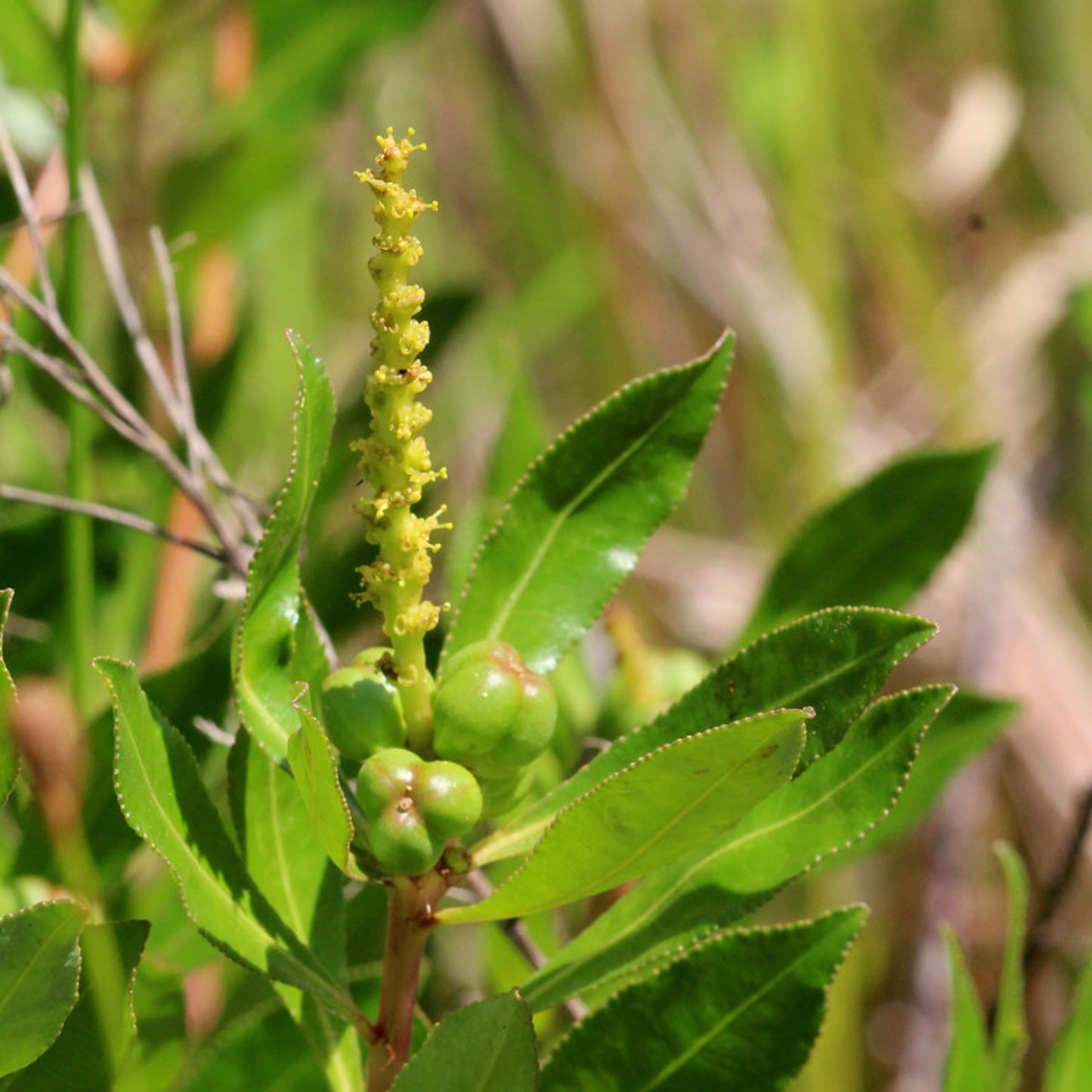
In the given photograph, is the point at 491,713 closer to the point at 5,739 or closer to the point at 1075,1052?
the point at 5,739

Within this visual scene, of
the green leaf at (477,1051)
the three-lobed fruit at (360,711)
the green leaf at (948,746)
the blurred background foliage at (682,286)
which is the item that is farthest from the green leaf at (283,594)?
the green leaf at (948,746)

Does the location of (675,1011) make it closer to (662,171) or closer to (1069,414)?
(1069,414)

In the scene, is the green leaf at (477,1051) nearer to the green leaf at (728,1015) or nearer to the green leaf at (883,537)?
the green leaf at (728,1015)

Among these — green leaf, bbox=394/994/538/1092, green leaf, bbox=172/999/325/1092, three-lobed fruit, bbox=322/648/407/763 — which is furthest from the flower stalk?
green leaf, bbox=172/999/325/1092

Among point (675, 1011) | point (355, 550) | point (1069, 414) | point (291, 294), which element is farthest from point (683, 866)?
point (1069, 414)

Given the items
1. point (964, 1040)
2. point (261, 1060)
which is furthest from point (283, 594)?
point (964, 1040)

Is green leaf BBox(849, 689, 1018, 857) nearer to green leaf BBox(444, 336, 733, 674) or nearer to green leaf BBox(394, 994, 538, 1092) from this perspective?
green leaf BBox(444, 336, 733, 674)
